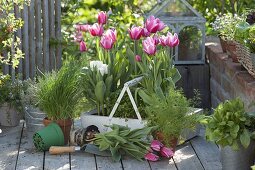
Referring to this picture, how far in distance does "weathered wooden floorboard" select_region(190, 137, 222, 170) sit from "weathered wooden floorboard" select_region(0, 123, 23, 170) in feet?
4.41

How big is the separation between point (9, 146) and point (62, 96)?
0.57 metres

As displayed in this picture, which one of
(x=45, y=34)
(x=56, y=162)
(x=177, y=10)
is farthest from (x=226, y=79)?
(x=56, y=162)

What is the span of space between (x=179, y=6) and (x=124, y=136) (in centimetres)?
176

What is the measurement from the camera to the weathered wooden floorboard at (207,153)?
4914 mm

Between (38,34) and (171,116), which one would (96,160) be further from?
(38,34)

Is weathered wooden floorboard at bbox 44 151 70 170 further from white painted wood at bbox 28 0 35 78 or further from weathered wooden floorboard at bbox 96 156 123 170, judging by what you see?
white painted wood at bbox 28 0 35 78

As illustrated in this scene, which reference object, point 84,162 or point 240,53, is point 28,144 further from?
point 240,53

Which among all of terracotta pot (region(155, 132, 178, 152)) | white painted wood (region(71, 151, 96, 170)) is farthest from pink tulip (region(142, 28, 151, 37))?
white painted wood (region(71, 151, 96, 170))

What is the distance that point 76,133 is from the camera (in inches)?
208

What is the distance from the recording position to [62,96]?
5281 millimetres

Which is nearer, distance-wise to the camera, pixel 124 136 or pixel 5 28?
pixel 124 136

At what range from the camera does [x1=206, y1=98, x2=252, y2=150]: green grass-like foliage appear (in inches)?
172

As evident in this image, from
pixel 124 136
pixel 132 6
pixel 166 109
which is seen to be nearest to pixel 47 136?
pixel 124 136

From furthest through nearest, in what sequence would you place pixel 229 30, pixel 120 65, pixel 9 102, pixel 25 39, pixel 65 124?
pixel 25 39 → pixel 9 102 → pixel 229 30 → pixel 120 65 → pixel 65 124
